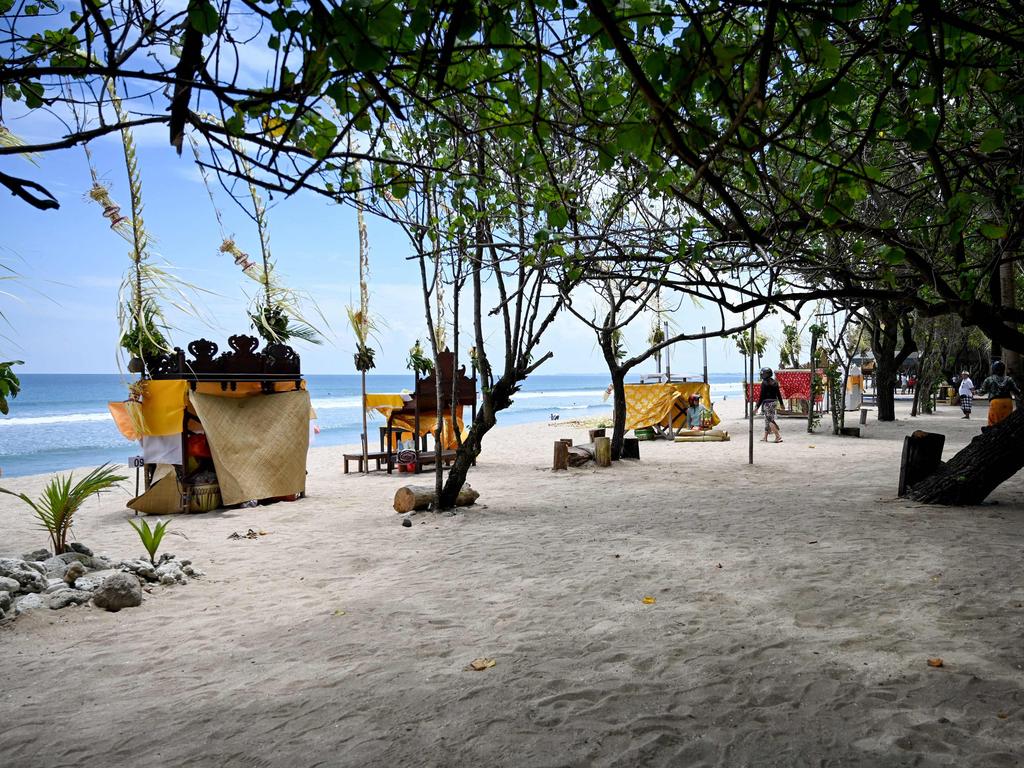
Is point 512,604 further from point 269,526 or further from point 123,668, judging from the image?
point 269,526

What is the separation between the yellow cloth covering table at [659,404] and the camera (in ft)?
54.7

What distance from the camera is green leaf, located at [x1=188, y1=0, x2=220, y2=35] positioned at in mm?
1756

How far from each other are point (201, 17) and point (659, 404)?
15605 mm

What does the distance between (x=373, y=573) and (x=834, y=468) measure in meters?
8.23

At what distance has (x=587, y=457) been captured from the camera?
12.3 m

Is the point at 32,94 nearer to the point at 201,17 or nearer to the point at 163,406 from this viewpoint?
the point at 201,17

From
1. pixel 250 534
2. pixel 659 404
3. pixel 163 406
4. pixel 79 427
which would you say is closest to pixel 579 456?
pixel 659 404

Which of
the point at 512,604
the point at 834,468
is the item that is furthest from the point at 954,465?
the point at 512,604

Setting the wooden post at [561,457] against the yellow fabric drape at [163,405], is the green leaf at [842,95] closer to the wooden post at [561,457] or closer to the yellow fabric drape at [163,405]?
the yellow fabric drape at [163,405]

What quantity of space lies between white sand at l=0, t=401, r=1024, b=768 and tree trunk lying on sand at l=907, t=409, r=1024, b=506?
0.39 metres

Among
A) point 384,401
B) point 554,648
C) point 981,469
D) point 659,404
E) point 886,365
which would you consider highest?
point 886,365

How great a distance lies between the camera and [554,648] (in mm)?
3758

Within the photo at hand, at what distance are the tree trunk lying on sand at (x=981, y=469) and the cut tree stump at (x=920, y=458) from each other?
0.81ft

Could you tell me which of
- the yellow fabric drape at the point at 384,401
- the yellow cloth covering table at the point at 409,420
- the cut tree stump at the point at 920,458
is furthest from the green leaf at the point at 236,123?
the yellow fabric drape at the point at 384,401
